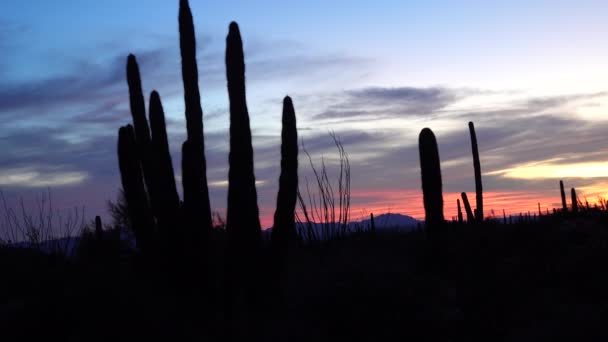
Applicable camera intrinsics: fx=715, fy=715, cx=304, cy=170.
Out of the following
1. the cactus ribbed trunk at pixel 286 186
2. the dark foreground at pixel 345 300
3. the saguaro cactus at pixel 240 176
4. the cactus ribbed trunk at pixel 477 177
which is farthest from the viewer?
the cactus ribbed trunk at pixel 477 177

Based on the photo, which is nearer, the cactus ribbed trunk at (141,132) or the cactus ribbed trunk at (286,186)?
the cactus ribbed trunk at (286,186)

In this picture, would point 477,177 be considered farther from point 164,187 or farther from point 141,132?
point 164,187

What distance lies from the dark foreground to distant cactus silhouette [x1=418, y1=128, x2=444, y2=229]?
465 mm

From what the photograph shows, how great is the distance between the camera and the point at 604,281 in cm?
1406

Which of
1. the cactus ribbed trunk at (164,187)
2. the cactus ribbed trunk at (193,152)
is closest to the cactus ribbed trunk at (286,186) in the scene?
the cactus ribbed trunk at (193,152)

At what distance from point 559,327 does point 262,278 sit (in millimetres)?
5283

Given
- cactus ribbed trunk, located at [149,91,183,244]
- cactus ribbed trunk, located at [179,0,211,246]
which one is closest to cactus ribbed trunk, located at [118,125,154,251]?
cactus ribbed trunk, located at [149,91,183,244]

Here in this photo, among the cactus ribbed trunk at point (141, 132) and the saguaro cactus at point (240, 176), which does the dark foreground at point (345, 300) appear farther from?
the cactus ribbed trunk at point (141, 132)

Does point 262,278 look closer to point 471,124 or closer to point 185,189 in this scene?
point 185,189

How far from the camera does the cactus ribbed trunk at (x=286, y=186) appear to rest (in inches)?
534

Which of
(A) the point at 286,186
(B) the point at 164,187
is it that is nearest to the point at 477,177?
(A) the point at 286,186

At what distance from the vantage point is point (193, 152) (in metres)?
13.2

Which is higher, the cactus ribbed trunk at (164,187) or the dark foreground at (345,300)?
the cactus ribbed trunk at (164,187)

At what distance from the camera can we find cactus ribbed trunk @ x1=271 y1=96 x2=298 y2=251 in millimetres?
13570
